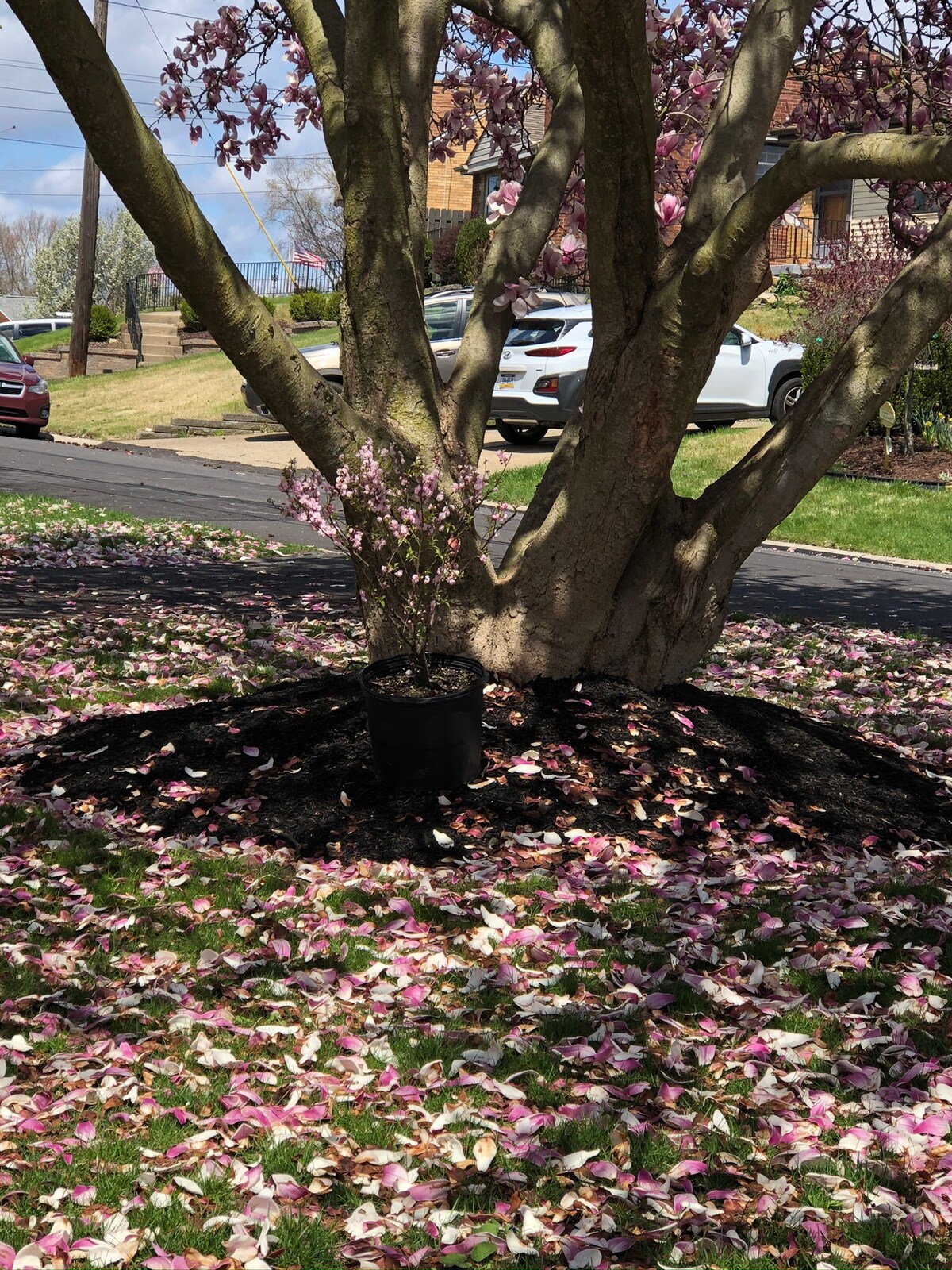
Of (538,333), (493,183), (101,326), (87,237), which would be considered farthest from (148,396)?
(538,333)

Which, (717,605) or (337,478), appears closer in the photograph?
(337,478)

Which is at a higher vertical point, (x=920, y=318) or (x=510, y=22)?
(x=510, y=22)

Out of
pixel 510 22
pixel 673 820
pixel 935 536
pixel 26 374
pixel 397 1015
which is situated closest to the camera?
pixel 397 1015

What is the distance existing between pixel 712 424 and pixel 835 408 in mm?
18288

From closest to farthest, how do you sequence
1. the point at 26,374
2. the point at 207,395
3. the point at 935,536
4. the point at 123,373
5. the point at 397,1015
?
the point at 397,1015 → the point at 935,536 → the point at 26,374 → the point at 207,395 → the point at 123,373

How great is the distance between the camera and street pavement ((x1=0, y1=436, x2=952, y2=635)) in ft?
35.0

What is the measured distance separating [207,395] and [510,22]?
2403 centimetres

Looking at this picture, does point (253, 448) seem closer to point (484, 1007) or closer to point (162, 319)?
point (162, 319)

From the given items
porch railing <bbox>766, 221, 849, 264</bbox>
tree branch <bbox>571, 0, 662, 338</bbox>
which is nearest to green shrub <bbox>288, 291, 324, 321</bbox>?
porch railing <bbox>766, 221, 849, 264</bbox>

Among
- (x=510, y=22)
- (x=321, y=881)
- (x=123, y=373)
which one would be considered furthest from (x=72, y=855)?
(x=123, y=373)

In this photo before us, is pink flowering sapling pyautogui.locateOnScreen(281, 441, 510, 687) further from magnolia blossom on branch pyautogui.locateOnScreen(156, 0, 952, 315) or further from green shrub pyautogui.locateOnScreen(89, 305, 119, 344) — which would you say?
green shrub pyautogui.locateOnScreen(89, 305, 119, 344)

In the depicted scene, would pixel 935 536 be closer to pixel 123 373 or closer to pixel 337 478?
pixel 337 478

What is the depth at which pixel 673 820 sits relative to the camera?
528cm

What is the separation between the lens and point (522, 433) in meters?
22.3
